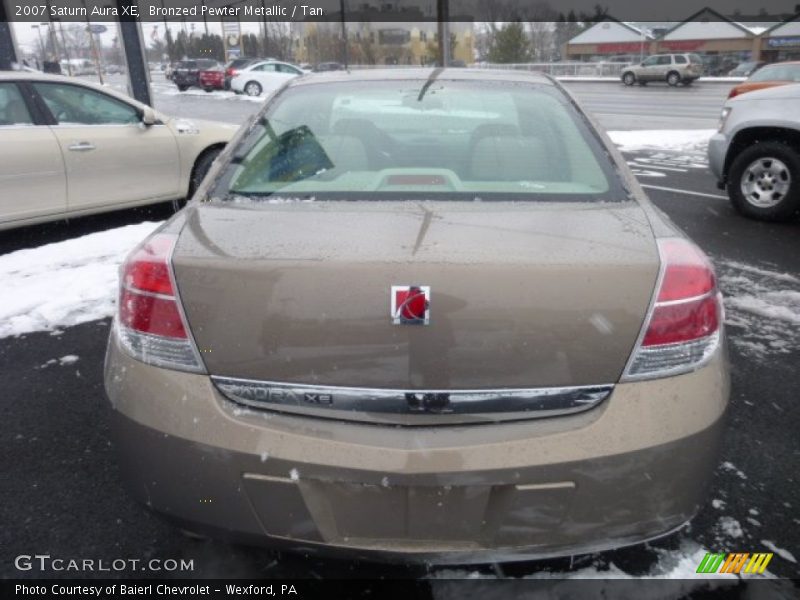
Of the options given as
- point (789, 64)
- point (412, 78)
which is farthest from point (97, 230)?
point (789, 64)

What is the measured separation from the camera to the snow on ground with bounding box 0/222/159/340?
13.4ft

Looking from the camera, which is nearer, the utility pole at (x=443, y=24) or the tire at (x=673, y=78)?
the utility pole at (x=443, y=24)

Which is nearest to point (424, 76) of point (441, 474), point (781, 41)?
point (441, 474)

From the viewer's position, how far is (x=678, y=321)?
164 centimetres

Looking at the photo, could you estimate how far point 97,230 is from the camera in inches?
247

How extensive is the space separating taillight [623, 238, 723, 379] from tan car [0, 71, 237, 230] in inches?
217

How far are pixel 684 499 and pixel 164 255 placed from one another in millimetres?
1510

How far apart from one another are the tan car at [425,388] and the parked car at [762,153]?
5.27 meters

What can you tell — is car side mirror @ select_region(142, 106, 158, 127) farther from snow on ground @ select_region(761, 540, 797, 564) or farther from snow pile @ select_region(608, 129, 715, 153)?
snow pile @ select_region(608, 129, 715, 153)

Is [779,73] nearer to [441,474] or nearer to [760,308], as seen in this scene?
[760,308]

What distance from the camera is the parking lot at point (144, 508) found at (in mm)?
2041

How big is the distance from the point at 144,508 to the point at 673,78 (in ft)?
139

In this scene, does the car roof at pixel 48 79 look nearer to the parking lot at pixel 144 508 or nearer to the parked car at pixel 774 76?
the parking lot at pixel 144 508

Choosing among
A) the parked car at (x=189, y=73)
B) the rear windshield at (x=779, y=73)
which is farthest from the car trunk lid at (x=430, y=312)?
the parked car at (x=189, y=73)
